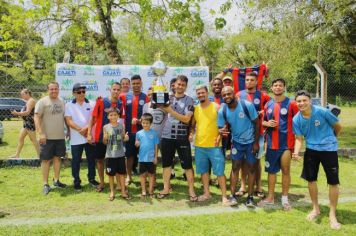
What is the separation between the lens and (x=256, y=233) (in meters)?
4.89

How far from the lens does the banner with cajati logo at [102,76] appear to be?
9.02 metres

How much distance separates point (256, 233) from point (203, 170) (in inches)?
63.0

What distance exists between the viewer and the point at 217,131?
6.04 meters

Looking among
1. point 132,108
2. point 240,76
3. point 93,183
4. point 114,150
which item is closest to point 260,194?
point 240,76

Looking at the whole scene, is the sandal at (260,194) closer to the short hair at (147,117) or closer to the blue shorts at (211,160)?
the blue shorts at (211,160)

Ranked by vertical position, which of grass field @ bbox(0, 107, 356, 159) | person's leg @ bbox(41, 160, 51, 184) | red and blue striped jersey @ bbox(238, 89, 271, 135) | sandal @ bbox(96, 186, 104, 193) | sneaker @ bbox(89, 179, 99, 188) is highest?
red and blue striped jersey @ bbox(238, 89, 271, 135)

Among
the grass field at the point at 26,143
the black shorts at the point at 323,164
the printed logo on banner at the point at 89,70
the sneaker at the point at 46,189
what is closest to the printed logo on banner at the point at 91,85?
the printed logo on banner at the point at 89,70

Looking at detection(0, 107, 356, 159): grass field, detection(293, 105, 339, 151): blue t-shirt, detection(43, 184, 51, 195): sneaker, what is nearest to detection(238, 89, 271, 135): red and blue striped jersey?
detection(293, 105, 339, 151): blue t-shirt

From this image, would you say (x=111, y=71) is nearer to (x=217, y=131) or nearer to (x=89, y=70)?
(x=89, y=70)

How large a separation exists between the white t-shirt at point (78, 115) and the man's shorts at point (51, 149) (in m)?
0.23

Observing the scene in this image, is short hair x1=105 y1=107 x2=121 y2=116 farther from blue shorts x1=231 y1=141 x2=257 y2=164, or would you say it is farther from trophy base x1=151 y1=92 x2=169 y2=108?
blue shorts x1=231 y1=141 x2=257 y2=164

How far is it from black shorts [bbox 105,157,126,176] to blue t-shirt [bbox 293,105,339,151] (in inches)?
116

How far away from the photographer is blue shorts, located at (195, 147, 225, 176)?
6062 millimetres

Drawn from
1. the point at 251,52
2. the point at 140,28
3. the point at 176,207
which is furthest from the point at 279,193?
the point at 251,52
